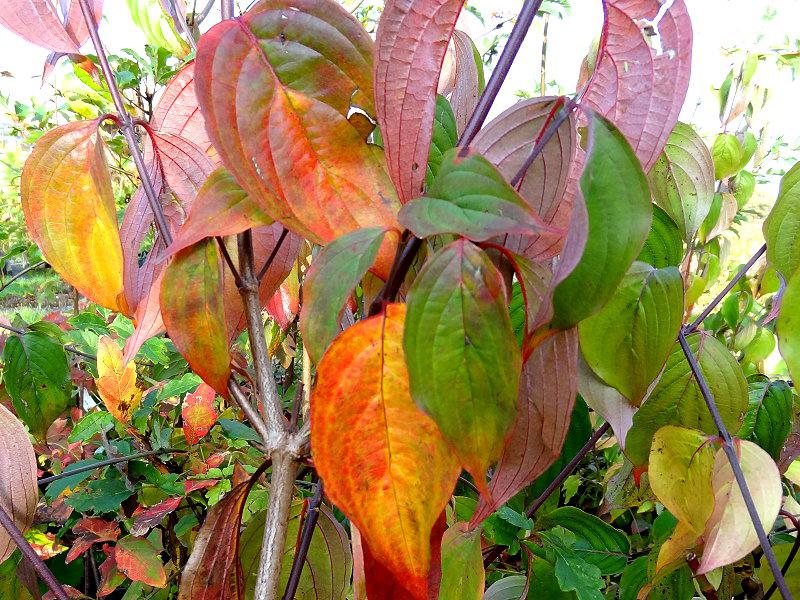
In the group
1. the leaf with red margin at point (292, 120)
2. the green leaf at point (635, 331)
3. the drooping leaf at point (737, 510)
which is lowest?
the drooping leaf at point (737, 510)

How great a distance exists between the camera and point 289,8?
285 millimetres

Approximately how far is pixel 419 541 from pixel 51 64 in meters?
0.51

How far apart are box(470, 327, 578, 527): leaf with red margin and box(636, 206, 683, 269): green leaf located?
17cm

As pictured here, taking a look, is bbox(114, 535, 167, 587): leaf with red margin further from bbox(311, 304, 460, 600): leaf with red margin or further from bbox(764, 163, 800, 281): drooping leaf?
bbox(764, 163, 800, 281): drooping leaf

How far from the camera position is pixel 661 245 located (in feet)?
1.36

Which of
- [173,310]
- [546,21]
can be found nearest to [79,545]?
[173,310]

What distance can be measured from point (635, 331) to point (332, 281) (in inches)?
8.1

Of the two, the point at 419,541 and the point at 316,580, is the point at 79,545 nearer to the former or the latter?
the point at 316,580

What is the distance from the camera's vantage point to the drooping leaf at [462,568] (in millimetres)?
401

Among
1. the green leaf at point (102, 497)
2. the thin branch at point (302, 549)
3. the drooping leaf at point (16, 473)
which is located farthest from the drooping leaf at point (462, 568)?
the green leaf at point (102, 497)

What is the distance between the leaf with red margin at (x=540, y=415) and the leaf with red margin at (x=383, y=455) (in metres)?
0.04

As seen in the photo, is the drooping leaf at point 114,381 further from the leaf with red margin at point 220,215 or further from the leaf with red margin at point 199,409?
the leaf with red margin at point 220,215

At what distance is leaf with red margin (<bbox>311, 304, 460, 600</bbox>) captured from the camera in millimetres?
243

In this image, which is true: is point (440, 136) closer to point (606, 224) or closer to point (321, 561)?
point (606, 224)
